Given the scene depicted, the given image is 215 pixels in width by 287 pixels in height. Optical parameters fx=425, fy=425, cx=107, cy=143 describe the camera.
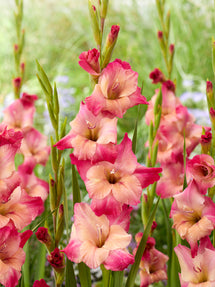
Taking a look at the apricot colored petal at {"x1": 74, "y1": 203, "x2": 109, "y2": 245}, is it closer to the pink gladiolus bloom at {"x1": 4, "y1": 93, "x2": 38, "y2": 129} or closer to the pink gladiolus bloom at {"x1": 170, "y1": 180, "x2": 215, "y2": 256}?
the pink gladiolus bloom at {"x1": 170, "y1": 180, "x2": 215, "y2": 256}

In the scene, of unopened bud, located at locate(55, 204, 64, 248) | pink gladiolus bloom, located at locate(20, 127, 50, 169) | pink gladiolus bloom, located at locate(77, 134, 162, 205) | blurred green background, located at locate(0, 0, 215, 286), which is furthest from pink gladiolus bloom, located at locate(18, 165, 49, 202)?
blurred green background, located at locate(0, 0, 215, 286)

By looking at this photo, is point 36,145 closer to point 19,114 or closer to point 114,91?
point 19,114

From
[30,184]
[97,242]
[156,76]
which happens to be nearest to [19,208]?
[97,242]

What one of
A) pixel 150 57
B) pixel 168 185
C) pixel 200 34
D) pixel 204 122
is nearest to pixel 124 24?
pixel 150 57

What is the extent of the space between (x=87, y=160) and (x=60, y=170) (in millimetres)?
80

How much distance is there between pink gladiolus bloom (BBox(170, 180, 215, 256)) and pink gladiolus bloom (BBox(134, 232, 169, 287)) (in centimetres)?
10

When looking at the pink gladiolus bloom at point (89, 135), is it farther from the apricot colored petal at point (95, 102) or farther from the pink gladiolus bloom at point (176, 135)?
the pink gladiolus bloom at point (176, 135)

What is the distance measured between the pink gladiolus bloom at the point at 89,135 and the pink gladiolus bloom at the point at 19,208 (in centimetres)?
9

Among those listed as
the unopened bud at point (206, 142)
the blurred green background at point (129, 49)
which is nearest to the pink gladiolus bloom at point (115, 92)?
the unopened bud at point (206, 142)

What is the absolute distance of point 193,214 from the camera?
590mm

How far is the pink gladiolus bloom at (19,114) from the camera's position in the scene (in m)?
0.84

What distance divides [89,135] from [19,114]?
1.07ft

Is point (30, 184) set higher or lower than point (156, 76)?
lower

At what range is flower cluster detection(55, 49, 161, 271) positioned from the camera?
0.51 metres
